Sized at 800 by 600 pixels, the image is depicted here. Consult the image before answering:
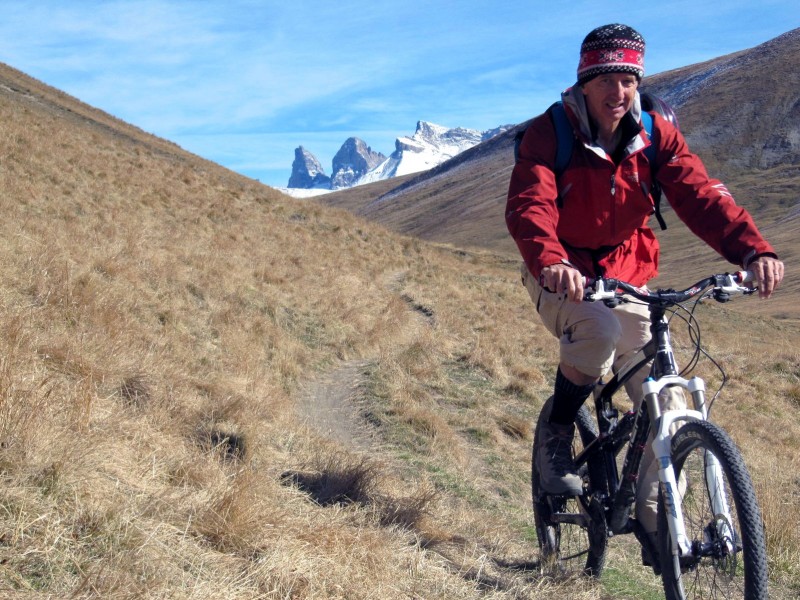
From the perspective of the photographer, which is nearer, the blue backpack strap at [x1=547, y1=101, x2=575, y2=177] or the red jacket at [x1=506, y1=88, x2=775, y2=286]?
the red jacket at [x1=506, y1=88, x2=775, y2=286]

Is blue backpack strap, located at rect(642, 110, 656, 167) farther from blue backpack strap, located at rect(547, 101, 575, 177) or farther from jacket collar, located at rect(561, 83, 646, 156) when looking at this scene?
blue backpack strap, located at rect(547, 101, 575, 177)

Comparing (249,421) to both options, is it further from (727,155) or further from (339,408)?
(727,155)

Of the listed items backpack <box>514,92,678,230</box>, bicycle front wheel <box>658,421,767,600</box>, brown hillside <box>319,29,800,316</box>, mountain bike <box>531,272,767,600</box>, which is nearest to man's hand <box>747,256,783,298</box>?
mountain bike <box>531,272,767,600</box>

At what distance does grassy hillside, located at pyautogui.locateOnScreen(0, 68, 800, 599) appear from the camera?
2.66m

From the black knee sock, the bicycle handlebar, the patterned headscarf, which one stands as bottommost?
the black knee sock

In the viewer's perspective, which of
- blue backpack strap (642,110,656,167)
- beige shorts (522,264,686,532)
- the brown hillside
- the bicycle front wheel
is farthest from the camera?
the brown hillside

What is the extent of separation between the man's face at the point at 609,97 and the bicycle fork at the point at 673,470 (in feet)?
3.91

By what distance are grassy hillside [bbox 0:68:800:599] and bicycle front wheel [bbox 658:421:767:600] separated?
2.40 feet

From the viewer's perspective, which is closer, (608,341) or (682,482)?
(682,482)

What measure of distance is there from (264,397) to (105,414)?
1.88m

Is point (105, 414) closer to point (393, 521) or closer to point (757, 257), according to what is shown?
point (393, 521)

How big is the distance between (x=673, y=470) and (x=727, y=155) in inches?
4250

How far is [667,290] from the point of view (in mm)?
2809

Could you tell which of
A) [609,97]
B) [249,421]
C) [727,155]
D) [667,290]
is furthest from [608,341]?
[727,155]
